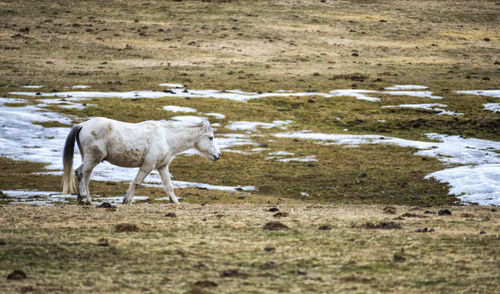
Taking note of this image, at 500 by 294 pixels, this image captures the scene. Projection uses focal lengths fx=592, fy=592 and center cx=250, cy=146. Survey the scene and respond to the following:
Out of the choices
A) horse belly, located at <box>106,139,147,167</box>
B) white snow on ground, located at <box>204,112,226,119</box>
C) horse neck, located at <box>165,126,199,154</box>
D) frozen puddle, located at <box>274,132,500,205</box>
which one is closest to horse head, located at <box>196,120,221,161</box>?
horse neck, located at <box>165,126,199,154</box>

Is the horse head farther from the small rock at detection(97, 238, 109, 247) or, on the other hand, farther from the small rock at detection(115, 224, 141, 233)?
the small rock at detection(97, 238, 109, 247)

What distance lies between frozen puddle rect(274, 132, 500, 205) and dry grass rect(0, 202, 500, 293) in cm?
1157

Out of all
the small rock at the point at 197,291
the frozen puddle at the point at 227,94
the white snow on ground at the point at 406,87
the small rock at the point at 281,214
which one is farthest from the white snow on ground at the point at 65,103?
the small rock at the point at 197,291

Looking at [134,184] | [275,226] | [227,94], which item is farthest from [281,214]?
[227,94]

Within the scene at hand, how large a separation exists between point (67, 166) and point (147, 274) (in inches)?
429

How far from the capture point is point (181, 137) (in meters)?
20.0

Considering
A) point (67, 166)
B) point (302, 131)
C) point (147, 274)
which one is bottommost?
point (302, 131)

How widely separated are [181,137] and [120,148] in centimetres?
232

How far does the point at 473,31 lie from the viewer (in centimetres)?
10075

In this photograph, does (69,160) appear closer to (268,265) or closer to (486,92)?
(268,265)

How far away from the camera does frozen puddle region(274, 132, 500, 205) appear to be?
24745mm

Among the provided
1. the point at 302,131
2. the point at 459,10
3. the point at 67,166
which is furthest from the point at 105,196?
the point at 459,10

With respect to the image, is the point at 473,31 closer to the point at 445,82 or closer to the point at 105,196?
the point at 445,82

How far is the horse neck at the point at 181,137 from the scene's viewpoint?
19.7 metres
